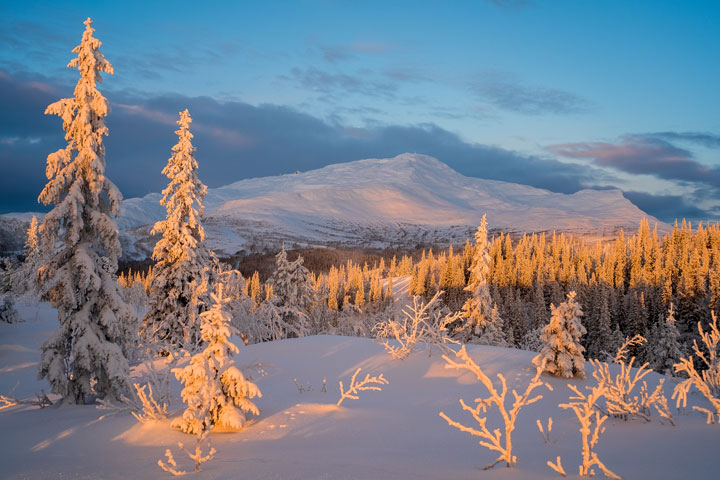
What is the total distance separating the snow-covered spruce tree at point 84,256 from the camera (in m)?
10.9

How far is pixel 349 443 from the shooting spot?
6.88 m

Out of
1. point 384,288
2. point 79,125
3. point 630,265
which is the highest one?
point 79,125

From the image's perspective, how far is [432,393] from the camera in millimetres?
11969

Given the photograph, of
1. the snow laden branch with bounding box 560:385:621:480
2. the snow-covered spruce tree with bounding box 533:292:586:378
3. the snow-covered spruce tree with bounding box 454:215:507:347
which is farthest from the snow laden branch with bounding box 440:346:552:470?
the snow-covered spruce tree with bounding box 454:215:507:347

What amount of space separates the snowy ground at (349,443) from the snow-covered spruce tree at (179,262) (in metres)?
10.6

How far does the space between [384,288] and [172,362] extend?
127313 mm

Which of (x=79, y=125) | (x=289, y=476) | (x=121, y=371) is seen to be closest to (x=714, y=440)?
(x=289, y=476)

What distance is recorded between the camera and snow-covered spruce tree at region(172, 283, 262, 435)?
7.09m

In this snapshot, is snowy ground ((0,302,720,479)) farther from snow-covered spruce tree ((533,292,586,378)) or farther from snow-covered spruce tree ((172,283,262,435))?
snow-covered spruce tree ((533,292,586,378))

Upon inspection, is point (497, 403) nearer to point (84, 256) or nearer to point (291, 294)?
point (84, 256)

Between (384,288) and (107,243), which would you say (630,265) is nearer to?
(384,288)

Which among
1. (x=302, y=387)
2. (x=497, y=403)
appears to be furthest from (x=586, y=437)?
(x=302, y=387)

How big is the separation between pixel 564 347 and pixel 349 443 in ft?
34.7

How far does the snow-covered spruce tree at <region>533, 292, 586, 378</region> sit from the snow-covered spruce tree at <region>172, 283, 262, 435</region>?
34.1ft
